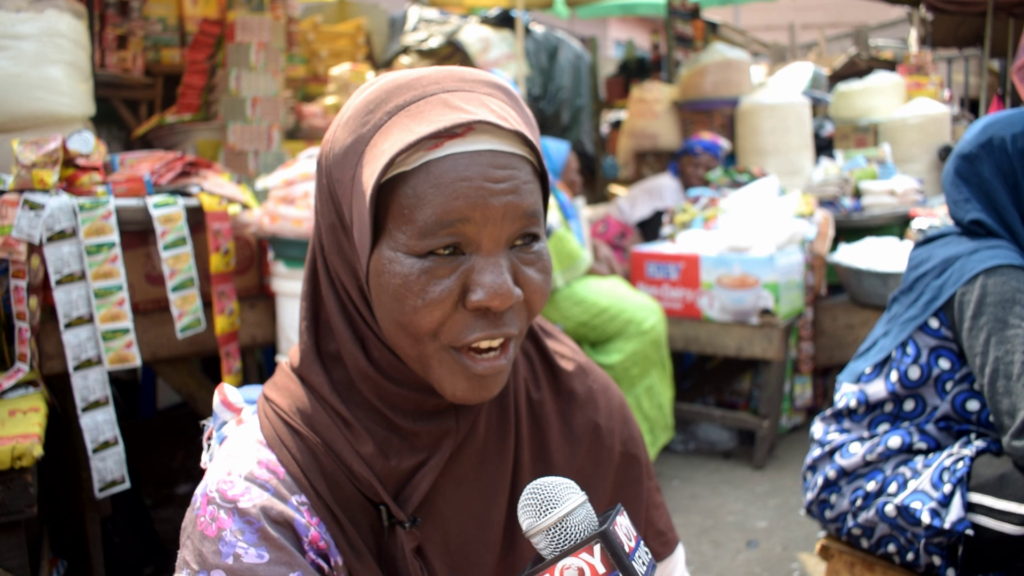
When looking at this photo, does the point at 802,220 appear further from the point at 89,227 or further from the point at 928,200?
the point at 89,227

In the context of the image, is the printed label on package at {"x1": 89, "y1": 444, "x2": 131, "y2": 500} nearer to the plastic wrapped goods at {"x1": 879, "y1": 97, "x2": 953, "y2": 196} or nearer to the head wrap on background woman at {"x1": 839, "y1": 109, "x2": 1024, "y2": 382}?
the head wrap on background woman at {"x1": 839, "y1": 109, "x2": 1024, "y2": 382}

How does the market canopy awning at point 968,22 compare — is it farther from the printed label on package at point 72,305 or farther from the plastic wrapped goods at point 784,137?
the printed label on package at point 72,305

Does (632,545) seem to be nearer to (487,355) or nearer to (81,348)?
(487,355)

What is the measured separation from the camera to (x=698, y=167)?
5.32 m

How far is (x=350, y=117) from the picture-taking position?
121cm

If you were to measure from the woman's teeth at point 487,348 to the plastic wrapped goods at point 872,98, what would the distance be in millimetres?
5743

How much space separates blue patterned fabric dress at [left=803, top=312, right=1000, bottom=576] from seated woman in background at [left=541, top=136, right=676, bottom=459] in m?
1.38

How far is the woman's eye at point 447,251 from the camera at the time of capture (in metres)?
1.12

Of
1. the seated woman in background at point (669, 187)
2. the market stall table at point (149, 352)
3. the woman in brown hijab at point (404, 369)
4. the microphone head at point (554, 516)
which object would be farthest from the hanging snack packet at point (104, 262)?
the seated woman in background at point (669, 187)

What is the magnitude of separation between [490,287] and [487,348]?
0.11m

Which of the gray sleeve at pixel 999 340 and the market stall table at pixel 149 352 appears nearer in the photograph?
the gray sleeve at pixel 999 340

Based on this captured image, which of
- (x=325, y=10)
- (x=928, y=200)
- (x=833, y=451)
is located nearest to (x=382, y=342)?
(x=833, y=451)

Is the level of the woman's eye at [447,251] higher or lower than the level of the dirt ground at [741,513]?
higher

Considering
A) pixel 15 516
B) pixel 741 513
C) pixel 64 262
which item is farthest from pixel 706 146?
pixel 15 516
